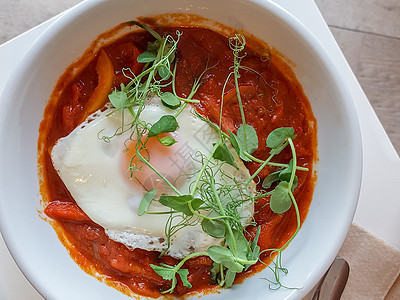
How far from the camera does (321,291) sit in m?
1.96

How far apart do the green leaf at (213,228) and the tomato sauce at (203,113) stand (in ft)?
0.70

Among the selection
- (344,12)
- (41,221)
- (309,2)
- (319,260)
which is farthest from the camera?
(344,12)

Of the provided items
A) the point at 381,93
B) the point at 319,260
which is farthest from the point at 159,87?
the point at 381,93

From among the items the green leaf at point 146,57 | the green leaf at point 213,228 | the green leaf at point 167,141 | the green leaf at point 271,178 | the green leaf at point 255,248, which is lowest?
the green leaf at point 255,248

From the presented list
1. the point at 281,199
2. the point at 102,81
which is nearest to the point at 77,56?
the point at 102,81

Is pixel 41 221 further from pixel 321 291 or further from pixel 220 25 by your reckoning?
pixel 321 291

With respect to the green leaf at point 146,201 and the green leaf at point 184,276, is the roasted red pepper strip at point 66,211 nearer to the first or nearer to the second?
the green leaf at point 146,201

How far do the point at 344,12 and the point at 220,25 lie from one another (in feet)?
2.55

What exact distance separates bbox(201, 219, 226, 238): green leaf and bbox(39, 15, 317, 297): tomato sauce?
0.21m

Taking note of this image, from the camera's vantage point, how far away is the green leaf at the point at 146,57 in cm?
178

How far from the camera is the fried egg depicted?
6.05 ft

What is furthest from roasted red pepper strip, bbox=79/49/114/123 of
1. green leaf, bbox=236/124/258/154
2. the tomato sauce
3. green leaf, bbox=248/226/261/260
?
green leaf, bbox=248/226/261/260

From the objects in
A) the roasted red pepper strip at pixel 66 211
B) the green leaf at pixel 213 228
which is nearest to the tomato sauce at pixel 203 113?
the roasted red pepper strip at pixel 66 211

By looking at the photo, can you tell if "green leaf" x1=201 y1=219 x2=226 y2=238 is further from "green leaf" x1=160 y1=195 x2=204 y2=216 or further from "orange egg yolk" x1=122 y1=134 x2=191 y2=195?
"orange egg yolk" x1=122 y1=134 x2=191 y2=195
